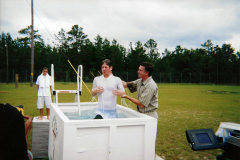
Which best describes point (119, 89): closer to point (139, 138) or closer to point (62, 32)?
point (139, 138)

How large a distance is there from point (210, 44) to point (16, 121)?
75.4m

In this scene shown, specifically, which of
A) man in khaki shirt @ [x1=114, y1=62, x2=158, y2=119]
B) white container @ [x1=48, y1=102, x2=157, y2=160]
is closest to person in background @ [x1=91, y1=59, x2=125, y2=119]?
man in khaki shirt @ [x1=114, y1=62, x2=158, y2=119]

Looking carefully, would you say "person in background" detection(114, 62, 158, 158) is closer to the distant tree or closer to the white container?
the white container

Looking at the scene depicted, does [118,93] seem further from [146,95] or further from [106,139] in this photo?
[106,139]

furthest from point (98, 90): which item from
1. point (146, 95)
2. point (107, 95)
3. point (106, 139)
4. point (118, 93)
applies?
point (106, 139)

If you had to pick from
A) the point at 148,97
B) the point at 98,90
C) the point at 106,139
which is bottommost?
the point at 106,139

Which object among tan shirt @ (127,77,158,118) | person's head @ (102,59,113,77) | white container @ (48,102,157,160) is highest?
person's head @ (102,59,113,77)

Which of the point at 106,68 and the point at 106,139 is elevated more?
the point at 106,68

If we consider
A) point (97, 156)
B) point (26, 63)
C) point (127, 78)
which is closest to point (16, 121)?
point (97, 156)

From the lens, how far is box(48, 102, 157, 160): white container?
8.05ft

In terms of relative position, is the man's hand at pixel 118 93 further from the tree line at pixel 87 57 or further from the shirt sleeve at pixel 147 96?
the tree line at pixel 87 57

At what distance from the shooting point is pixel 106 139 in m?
2.64

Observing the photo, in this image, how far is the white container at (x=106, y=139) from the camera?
2453mm

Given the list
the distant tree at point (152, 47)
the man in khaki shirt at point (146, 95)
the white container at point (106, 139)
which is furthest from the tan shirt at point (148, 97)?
the distant tree at point (152, 47)
